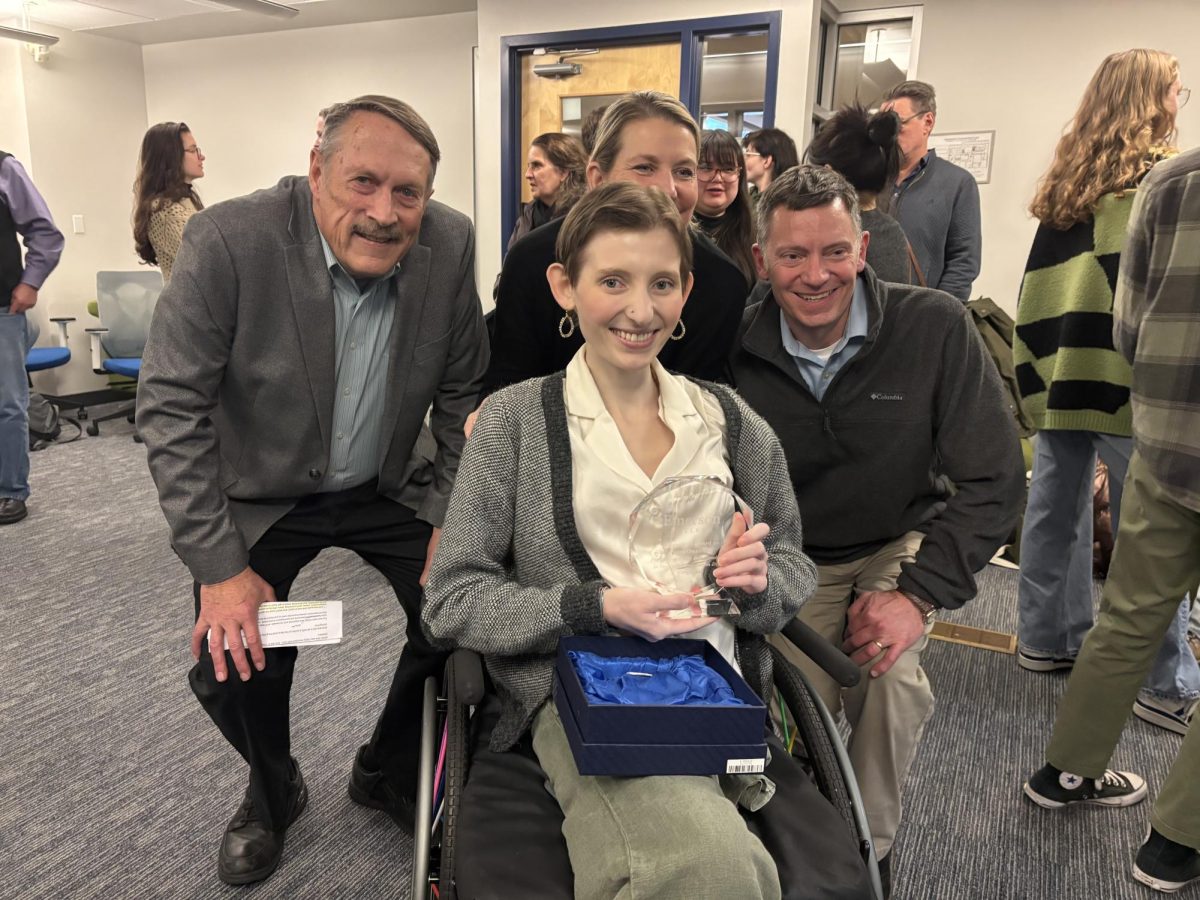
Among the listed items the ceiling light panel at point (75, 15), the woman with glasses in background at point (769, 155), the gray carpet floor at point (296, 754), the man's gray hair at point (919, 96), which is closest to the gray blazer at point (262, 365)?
the gray carpet floor at point (296, 754)

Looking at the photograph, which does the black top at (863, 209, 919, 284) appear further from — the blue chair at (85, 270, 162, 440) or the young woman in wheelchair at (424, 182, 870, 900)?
the blue chair at (85, 270, 162, 440)

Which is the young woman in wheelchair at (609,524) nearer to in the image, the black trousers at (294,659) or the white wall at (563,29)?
the black trousers at (294,659)

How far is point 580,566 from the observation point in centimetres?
138

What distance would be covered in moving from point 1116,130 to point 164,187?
460cm

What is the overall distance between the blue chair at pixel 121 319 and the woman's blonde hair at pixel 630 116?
5828 mm

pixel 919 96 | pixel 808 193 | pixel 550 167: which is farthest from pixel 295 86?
pixel 808 193

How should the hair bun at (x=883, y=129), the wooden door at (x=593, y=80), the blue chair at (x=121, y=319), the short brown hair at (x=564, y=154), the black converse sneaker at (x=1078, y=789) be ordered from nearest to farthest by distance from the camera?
the black converse sneaker at (x=1078, y=789) → the hair bun at (x=883, y=129) → the short brown hair at (x=564, y=154) → the wooden door at (x=593, y=80) → the blue chair at (x=121, y=319)

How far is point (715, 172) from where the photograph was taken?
283 cm

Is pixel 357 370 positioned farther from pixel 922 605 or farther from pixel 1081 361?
pixel 1081 361

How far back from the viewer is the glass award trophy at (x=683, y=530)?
1.31 metres

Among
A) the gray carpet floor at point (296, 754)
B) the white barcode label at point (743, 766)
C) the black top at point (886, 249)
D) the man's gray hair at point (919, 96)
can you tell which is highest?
the man's gray hair at point (919, 96)

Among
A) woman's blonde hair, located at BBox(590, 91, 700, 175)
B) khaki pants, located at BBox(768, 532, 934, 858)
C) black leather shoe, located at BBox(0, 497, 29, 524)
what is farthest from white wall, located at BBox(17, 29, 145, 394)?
khaki pants, located at BBox(768, 532, 934, 858)

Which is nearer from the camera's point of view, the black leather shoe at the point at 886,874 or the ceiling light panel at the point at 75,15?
the black leather shoe at the point at 886,874

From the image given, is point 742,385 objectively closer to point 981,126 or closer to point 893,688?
point 893,688
